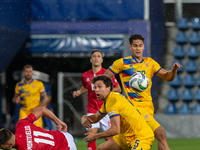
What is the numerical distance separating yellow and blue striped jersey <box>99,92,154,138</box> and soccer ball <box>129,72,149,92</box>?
766 mm

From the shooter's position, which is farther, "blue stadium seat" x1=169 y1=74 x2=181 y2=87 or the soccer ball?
"blue stadium seat" x1=169 y1=74 x2=181 y2=87

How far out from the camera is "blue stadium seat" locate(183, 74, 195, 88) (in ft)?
43.5

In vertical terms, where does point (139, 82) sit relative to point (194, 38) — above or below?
below

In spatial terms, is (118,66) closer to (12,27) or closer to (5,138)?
(5,138)

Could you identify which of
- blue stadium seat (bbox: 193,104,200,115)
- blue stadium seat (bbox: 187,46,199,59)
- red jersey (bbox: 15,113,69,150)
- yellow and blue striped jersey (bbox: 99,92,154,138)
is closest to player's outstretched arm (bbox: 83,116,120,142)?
yellow and blue striped jersey (bbox: 99,92,154,138)

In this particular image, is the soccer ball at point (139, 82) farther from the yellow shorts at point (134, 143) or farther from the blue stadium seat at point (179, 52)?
the blue stadium seat at point (179, 52)

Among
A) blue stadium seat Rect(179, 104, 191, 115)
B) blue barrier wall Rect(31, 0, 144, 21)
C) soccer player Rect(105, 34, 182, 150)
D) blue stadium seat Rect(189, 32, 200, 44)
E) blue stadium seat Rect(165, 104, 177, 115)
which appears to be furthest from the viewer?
blue stadium seat Rect(189, 32, 200, 44)

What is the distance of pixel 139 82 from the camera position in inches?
209

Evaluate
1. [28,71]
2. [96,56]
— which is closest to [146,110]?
[96,56]

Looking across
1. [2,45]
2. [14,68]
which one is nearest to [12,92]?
[14,68]

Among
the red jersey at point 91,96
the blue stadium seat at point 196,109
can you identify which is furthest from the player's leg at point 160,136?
the blue stadium seat at point 196,109

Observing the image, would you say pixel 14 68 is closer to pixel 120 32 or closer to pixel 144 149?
A: pixel 120 32

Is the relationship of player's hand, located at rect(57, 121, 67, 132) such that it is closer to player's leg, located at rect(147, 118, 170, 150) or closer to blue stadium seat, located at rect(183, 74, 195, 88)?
player's leg, located at rect(147, 118, 170, 150)

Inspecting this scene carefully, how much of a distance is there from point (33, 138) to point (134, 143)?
1.16 meters
